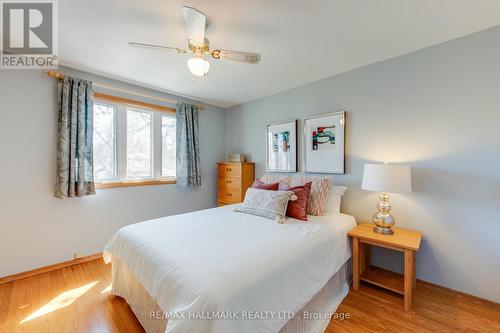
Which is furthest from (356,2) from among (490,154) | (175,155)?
(175,155)

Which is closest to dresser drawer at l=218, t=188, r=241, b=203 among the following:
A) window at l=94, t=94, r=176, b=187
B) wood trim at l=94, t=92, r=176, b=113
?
window at l=94, t=94, r=176, b=187

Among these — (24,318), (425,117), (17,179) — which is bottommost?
(24,318)

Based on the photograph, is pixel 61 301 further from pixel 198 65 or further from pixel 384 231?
pixel 384 231

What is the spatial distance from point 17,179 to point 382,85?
13.4ft

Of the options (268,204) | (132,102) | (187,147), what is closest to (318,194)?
(268,204)

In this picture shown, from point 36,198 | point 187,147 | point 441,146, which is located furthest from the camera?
point 187,147

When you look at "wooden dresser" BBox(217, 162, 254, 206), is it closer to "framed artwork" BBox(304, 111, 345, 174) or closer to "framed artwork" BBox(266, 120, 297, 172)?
"framed artwork" BBox(266, 120, 297, 172)

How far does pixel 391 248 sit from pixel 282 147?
1875mm

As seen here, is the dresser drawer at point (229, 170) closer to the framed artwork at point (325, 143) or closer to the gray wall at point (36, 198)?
the framed artwork at point (325, 143)

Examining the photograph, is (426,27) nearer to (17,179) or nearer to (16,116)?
(16,116)

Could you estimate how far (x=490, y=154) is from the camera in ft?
5.76

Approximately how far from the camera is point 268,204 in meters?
2.16

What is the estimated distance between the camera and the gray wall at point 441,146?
177cm

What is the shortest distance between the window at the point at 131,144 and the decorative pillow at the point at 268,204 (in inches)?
68.5
